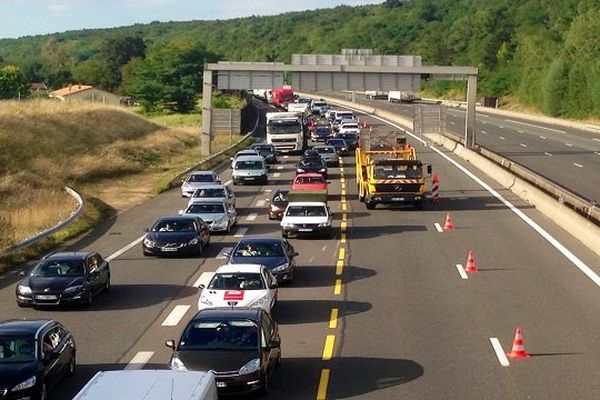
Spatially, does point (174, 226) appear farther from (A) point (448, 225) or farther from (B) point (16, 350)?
(B) point (16, 350)

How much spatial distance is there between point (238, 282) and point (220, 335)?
5889 mm

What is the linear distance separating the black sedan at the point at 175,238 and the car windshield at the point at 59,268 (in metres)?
6.71

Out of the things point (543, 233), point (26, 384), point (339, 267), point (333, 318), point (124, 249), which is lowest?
point (124, 249)

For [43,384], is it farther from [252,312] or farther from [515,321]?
[515,321]

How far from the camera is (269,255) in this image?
90.3 ft

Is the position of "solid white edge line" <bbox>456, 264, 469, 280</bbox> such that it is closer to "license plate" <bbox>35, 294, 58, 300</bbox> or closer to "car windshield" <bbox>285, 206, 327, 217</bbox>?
"car windshield" <bbox>285, 206, 327, 217</bbox>

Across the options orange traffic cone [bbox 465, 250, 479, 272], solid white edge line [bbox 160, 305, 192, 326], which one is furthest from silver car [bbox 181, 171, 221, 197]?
solid white edge line [bbox 160, 305, 192, 326]

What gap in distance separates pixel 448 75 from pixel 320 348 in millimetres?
56715

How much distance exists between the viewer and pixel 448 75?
74.6m

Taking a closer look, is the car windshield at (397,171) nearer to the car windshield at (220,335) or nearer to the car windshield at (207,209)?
the car windshield at (207,209)

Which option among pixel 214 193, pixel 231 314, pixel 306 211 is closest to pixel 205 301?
pixel 231 314

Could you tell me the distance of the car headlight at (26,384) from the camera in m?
15.5

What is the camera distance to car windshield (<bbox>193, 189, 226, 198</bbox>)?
139ft

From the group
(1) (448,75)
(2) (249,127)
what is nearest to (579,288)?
(1) (448,75)
